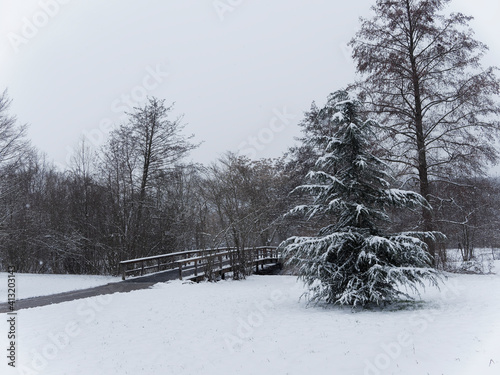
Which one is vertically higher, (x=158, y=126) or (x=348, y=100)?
(x=158, y=126)

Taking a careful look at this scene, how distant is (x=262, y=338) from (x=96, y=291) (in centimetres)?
836

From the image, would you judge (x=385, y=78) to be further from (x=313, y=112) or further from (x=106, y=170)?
(x=106, y=170)

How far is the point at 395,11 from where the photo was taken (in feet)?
47.3

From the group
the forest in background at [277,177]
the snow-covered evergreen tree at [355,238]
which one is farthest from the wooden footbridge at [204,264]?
the snow-covered evergreen tree at [355,238]

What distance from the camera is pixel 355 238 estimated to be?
28.7 ft

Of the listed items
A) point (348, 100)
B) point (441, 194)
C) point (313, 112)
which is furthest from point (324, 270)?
point (313, 112)

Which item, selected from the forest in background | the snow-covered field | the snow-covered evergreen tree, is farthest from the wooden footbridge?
the snow-covered evergreen tree

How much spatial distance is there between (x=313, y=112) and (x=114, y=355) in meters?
20.2

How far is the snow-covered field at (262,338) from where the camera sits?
5.38 m

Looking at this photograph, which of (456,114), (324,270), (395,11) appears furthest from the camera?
(395,11)

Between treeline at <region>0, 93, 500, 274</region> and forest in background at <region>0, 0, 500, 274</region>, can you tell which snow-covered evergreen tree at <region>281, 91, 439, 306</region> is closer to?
forest in background at <region>0, 0, 500, 274</region>

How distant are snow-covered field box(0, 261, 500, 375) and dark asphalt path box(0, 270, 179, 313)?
4.24 feet

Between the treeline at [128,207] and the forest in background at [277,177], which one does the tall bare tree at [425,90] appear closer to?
the forest in background at [277,177]

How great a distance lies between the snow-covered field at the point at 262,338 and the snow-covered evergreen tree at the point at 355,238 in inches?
24.5
